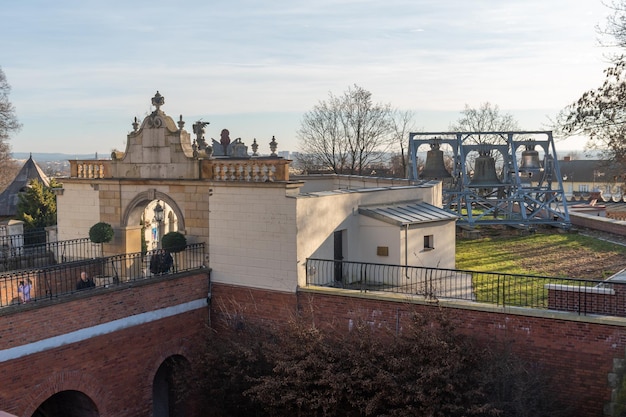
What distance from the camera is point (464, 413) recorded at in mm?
10766

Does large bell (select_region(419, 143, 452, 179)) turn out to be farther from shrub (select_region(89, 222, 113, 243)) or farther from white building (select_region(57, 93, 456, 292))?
shrub (select_region(89, 222, 113, 243))

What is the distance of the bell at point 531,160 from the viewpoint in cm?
3006

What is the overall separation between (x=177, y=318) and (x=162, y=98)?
6064mm

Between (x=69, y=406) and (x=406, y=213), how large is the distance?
33.0ft

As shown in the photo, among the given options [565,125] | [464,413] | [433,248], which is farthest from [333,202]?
[565,125]

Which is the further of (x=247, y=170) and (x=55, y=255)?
(x=55, y=255)

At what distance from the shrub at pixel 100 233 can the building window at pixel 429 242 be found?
8893mm

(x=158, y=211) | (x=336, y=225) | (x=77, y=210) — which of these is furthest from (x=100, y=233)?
(x=336, y=225)

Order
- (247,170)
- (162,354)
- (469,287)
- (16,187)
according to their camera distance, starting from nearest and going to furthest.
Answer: (162,354), (247,170), (469,287), (16,187)

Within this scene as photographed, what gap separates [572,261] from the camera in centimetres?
2203

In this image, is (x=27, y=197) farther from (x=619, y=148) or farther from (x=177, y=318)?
(x=619, y=148)

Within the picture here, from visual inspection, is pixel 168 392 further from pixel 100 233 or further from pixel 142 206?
pixel 142 206

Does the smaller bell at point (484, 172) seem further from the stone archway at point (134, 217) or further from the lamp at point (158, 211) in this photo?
the stone archway at point (134, 217)

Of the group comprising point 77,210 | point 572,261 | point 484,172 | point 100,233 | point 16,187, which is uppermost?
point 484,172
